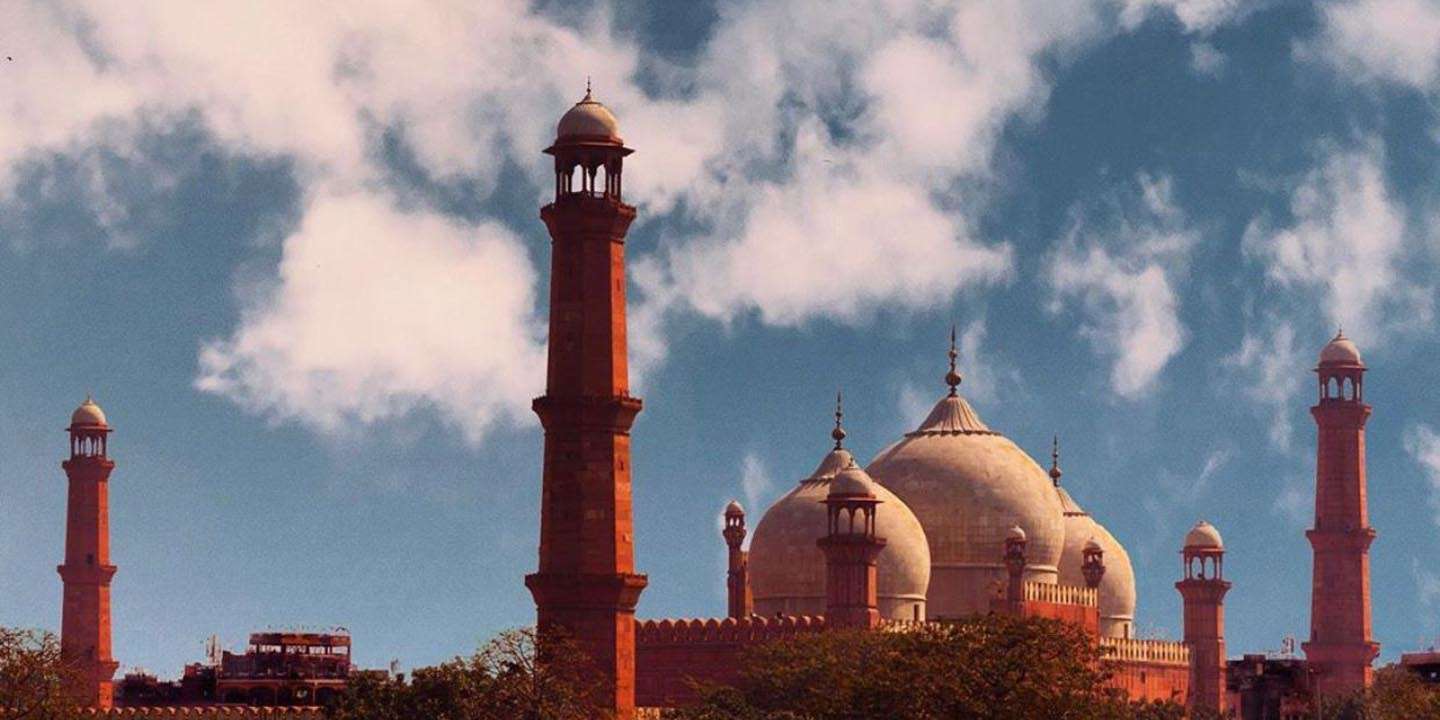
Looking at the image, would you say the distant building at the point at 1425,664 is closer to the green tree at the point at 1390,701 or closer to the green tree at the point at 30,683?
the green tree at the point at 1390,701

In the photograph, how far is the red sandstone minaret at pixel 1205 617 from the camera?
4734 inches

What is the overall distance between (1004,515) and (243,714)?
95.5 ft

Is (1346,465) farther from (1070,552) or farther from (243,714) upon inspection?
(243,714)

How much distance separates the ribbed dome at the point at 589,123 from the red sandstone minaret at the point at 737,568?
29.8 meters

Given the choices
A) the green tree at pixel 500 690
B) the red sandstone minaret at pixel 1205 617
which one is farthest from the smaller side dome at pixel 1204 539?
the green tree at pixel 500 690

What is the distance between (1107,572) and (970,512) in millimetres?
11262

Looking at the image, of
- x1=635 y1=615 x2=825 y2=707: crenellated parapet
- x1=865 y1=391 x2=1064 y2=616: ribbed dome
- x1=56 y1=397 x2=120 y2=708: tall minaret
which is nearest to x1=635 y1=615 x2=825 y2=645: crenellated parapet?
x1=635 y1=615 x2=825 y2=707: crenellated parapet

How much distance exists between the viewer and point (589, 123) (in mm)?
84188

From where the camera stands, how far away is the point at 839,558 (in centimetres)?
9875

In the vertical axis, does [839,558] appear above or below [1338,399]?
below

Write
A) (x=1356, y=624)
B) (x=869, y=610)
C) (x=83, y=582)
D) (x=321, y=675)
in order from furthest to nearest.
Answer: (x=1356, y=624) < (x=83, y=582) < (x=321, y=675) < (x=869, y=610)

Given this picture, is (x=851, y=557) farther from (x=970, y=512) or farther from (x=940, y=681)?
(x=940, y=681)

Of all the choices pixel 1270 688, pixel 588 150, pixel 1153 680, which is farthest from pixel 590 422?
pixel 1270 688

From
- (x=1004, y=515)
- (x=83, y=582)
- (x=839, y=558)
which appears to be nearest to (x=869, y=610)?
(x=839, y=558)
